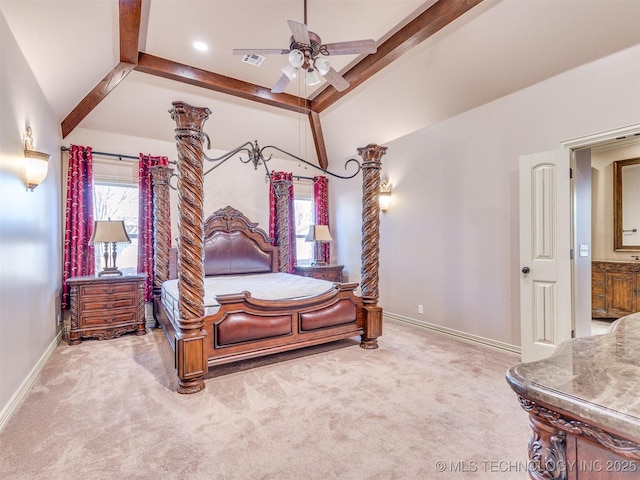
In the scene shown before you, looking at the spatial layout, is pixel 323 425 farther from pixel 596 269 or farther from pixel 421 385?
pixel 596 269

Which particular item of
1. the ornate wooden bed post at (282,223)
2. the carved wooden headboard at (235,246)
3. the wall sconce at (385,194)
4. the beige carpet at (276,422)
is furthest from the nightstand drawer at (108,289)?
the wall sconce at (385,194)

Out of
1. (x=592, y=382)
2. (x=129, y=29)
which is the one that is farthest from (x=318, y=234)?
(x=592, y=382)

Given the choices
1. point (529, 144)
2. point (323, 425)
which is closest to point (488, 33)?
point (529, 144)

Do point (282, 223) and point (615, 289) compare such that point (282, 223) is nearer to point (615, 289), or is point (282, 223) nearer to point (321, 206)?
point (321, 206)

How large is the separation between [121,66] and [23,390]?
346cm

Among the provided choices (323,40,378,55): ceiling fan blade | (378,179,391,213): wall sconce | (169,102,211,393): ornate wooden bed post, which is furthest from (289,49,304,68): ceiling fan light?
(378,179,391,213): wall sconce

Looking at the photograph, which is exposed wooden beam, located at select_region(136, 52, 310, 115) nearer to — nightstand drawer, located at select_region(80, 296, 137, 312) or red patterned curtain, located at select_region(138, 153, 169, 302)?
red patterned curtain, located at select_region(138, 153, 169, 302)

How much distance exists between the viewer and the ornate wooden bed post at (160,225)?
15.6 ft

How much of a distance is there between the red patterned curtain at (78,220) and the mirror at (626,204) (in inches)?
310

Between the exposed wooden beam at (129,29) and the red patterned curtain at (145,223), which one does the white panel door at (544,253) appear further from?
the red patterned curtain at (145,223)

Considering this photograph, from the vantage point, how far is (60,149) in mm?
4344

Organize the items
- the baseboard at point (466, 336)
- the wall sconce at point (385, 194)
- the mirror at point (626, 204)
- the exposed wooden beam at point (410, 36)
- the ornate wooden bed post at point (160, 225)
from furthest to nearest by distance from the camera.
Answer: the wall sconce at point (385, 194) → the mirror at point (626, 204) → the ornate wooden bed post at point (160, 225) → the baseboard at point (466, 336) → the exposed wooden beam at point (410, 36)

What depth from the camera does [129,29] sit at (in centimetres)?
322

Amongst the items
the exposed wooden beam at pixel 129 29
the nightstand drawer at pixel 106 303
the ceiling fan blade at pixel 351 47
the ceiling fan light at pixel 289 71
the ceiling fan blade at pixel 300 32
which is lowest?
the nightstand drawer at pixel 106 303
